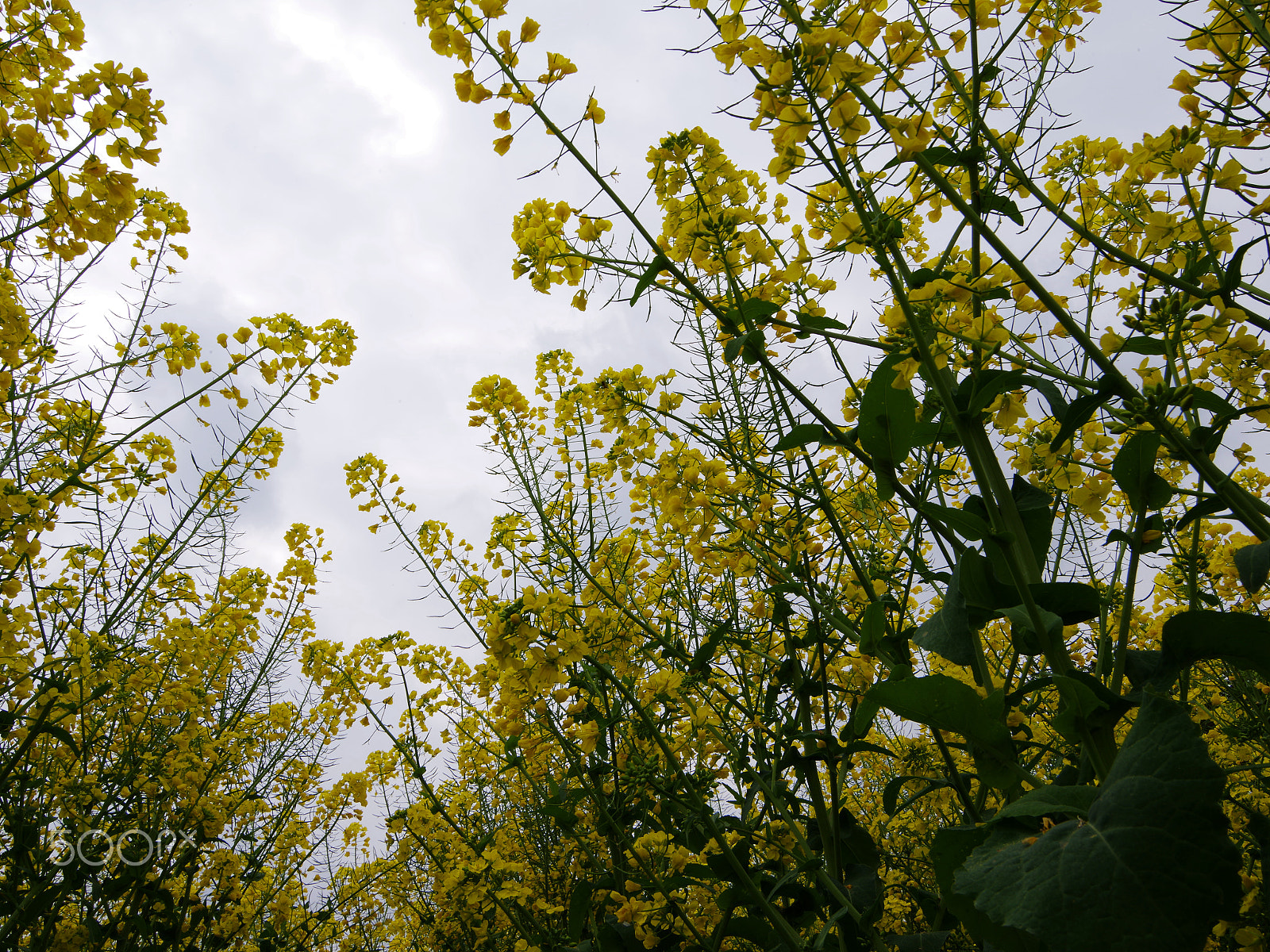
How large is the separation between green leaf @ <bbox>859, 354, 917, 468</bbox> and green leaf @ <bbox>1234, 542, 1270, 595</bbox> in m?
0.55

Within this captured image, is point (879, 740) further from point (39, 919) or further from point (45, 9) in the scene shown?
point (39, 919)

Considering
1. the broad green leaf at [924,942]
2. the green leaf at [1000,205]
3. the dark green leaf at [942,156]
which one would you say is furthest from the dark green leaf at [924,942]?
the dark green leaf at [942,156]

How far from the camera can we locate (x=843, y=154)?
3.92 feet

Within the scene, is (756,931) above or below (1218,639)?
below

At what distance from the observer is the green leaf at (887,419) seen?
1334mm

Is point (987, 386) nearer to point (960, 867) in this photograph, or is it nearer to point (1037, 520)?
point (1037, 520)

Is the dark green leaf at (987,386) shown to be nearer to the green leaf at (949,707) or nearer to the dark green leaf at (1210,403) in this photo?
the dark green leaf at (1210,403)

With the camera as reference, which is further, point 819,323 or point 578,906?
point 578,906

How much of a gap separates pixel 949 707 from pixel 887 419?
21.5 inches

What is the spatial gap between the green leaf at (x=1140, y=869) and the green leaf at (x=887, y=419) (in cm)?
61

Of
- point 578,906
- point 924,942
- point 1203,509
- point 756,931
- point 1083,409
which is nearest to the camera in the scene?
point 1083,409

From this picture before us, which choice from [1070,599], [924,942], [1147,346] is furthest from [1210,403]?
[924,942]

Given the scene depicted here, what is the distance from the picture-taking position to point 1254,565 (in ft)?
3.62

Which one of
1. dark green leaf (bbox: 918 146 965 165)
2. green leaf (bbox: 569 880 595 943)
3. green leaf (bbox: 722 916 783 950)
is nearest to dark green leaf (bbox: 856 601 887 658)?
dark green leaf (bbox: 918 146 965 165)
